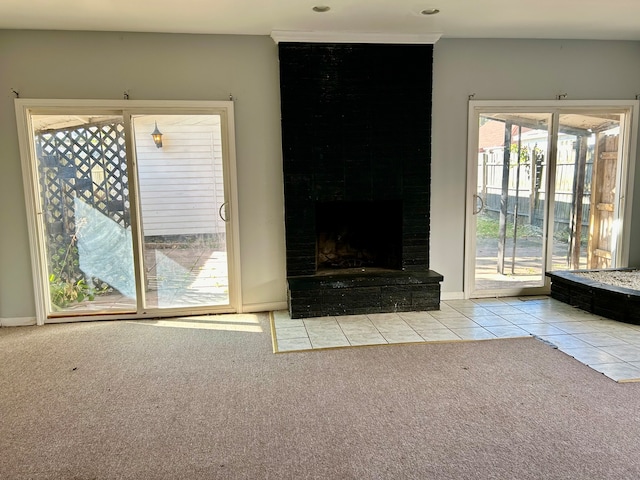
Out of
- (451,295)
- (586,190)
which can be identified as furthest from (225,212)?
(586,190)

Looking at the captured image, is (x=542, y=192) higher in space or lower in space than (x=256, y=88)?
lower

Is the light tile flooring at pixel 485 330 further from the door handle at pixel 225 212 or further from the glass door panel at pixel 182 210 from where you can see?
the door handle at pixel 225 212

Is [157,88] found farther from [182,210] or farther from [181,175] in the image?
[182,210]

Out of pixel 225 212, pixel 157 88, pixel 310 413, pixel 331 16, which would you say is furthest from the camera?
pixel 225 212

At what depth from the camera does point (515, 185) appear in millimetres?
4555

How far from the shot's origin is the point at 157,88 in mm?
3881

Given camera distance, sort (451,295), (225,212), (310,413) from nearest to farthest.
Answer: (310,413)
(225,212)
(451,295)

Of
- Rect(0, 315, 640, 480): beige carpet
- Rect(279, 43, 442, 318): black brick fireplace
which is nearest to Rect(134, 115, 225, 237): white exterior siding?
Rect(279, 43, 442, 318): black brick fireplace

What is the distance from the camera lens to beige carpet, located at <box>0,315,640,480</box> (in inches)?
76.7

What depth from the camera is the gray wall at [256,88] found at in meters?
3.75

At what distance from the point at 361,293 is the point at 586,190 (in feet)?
9.11

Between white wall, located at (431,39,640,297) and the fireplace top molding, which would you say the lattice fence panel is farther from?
white wall, located at (431,39,640,297)

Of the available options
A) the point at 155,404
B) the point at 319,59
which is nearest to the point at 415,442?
the point at 155,404

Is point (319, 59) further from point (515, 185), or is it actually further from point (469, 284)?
point (469, 284)
